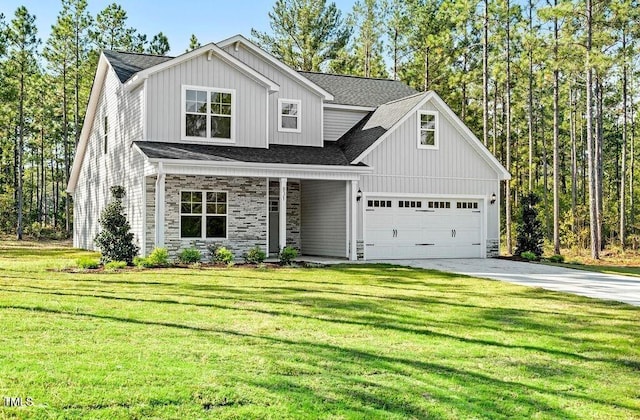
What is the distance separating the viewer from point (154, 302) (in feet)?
31.2

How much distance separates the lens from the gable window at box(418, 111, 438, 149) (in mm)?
20406

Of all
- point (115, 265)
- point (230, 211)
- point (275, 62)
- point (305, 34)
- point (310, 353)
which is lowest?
point (310, 353)

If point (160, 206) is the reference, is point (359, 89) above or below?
above

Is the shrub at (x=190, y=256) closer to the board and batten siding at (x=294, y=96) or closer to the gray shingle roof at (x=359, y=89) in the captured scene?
the board and batten siding at (x=294, y=96)

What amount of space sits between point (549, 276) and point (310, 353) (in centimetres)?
1035

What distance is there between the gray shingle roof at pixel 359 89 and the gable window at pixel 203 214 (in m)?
6.66

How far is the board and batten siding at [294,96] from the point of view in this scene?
828 inches

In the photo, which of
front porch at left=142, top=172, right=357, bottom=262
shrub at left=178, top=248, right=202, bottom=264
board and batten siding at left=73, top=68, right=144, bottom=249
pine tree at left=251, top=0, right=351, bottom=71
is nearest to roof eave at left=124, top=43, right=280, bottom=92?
board and batten siding at left=73, top=68, right=144, bottom=249

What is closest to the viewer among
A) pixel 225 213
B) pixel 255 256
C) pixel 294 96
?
pixel 255 256

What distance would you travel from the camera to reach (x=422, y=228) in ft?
67.4

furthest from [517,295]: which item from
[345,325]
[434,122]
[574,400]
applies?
[434,122]

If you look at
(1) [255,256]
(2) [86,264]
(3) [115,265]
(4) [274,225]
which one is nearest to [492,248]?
(4) [274,225]

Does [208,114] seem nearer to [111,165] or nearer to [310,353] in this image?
[111,165]

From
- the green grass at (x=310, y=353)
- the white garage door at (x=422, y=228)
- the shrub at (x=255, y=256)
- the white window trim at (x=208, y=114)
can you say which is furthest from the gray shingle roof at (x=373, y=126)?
the green grass at (x=310, y=353)
